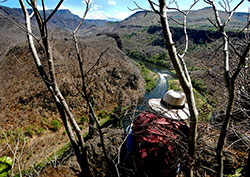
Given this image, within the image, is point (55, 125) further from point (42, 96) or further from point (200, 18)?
point (200, 18)

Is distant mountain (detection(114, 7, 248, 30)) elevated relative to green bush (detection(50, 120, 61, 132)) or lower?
elevated

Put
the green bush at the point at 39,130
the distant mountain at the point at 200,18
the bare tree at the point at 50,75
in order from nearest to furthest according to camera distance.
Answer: the bare tree at the point at 50,75
the distant mountain at the point at 200,18
the green bush at the point at 39,130

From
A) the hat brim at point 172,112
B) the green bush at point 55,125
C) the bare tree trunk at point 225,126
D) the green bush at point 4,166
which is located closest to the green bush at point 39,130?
the green bush at point 55,125

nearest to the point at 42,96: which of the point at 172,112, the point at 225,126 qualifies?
→ the point at 172,112

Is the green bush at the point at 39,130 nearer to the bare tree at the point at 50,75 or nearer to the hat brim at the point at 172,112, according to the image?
the bare tree at the point at 50,75

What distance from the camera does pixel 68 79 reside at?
13.8 meters

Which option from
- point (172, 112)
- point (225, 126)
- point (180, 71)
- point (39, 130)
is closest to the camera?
point (180, 71)

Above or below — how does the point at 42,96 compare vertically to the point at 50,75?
below

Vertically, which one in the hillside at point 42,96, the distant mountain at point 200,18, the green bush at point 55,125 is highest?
the distant mountain at point 200,18

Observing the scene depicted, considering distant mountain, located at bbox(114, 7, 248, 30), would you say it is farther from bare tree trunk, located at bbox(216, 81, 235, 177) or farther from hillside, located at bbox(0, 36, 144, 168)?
hillside, located at bbox(0, 36, 144, 168)

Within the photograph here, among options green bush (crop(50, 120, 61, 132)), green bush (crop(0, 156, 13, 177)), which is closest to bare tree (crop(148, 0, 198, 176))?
green bush (crop(0, 156, 13, 177))

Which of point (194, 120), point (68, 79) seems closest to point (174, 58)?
point (194, 120)

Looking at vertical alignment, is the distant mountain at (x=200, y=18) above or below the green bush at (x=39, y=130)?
above

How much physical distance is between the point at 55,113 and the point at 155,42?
39.5 meters
